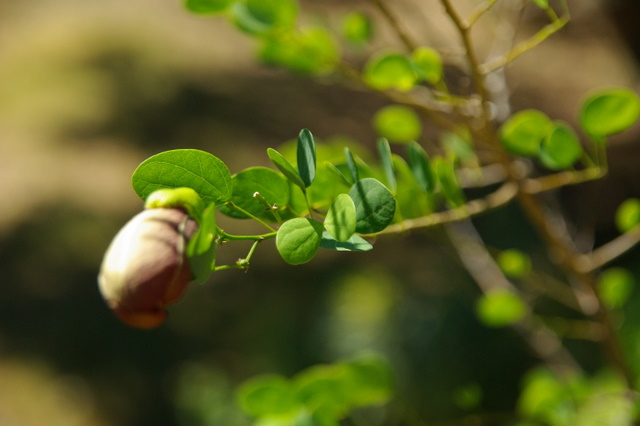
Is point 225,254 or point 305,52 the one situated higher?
point 225,254

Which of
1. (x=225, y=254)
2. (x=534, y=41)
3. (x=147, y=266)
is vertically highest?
(x=225, y=254)

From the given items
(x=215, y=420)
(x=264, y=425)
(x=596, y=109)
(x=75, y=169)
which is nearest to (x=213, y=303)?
(x=215, y=420)

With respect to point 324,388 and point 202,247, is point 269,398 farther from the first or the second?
point 202,247

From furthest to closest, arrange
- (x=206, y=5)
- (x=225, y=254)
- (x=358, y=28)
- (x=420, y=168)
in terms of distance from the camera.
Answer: (x=225, y=254)
(x=358, y=28)
(x=206, y=5)
(x=420, y=168)

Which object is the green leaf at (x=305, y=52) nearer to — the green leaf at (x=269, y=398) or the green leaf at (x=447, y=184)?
the green leaf at (x=447, y=184)

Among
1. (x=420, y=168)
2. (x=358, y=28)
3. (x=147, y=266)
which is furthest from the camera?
(x=358, y=28)

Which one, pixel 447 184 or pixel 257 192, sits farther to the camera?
pixel 447 184

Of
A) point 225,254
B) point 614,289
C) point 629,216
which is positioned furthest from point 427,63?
point 225,254
